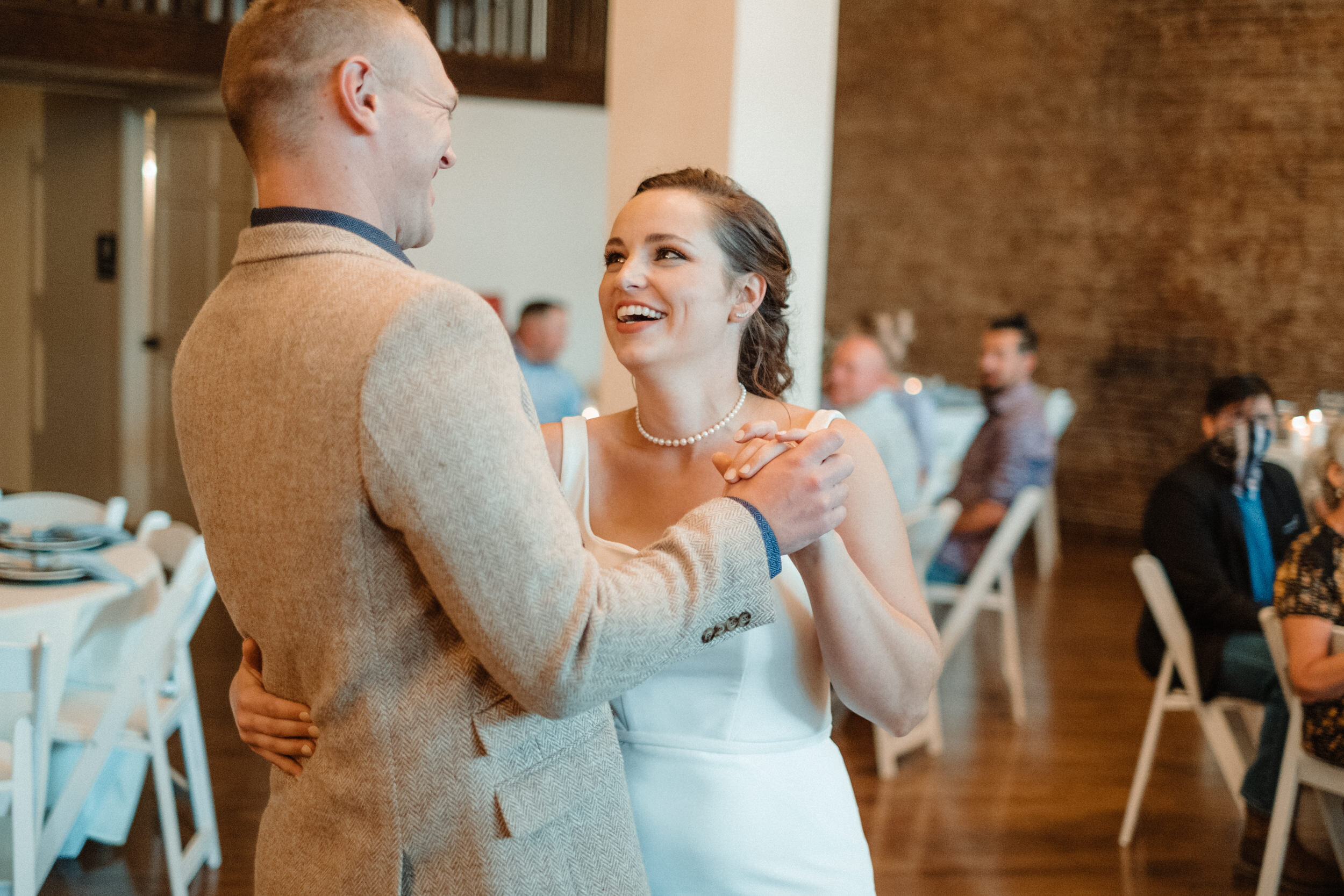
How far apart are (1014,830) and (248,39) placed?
355cm

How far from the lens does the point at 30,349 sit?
8281 mm

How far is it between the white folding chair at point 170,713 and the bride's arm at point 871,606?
1.91 m

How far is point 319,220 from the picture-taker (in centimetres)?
109

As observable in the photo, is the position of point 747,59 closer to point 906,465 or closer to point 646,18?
point 646,18

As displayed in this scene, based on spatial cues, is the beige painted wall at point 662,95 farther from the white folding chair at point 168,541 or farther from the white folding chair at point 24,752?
the white folding chair at point 24,752

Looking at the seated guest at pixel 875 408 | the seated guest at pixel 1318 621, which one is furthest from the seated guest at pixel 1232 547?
the seated guest at pixel 875 408

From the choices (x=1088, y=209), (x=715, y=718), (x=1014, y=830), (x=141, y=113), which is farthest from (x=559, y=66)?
(x=715, y=718)

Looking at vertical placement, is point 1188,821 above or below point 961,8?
below

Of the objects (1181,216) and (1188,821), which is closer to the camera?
(1188,821)

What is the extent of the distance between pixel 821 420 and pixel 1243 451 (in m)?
2.83

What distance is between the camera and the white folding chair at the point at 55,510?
422 cm

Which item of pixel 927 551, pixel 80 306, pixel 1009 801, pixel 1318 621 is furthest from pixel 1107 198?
pixel 80 306

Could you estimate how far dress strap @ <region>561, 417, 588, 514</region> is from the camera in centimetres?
176

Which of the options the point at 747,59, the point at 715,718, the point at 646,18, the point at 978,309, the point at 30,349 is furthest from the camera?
the point at 978,309
